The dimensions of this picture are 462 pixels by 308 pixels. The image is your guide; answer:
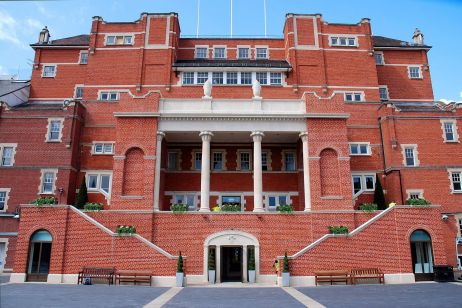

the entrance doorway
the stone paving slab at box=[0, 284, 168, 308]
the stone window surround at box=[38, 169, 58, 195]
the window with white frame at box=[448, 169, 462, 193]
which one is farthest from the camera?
the window with white frame at box=[448, 169, 462, 193]

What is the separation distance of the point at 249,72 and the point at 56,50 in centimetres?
2246

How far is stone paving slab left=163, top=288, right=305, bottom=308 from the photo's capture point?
15320mm

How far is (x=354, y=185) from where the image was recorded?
113 ft

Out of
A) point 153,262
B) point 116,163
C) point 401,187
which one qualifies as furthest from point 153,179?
point 401,187

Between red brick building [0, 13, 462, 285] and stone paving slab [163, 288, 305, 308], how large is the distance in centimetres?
527

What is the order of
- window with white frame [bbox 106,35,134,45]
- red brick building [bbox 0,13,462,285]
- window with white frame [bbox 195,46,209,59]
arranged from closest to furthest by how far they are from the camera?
red brick building [bbox 0,13,462,285], window with white frame [bbox 106,35,134,45], window with white frame [bbox 195,46,209,59]

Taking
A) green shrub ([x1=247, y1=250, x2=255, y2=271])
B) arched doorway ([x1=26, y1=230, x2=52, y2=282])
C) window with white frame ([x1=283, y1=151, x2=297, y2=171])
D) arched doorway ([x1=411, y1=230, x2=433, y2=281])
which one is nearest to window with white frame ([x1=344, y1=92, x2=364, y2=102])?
window with white frame ([x1=283, y1=151, x2=297, y2=171])

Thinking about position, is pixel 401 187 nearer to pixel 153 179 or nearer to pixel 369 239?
pixel 369 239

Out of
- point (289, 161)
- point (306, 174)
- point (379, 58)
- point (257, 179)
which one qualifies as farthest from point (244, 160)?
point (379, 58)

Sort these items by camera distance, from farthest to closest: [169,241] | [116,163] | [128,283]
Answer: [116,163] → [169,241] → [128,283]

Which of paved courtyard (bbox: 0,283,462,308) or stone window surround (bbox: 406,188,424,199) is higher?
stone window surround (bbox: 406,188,424,199)

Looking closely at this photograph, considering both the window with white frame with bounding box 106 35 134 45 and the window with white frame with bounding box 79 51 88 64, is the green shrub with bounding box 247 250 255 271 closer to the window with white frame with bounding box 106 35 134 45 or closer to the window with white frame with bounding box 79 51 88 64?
the window with white frame with bounding box 106 35 134 45

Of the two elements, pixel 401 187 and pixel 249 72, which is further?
pixel 249 72

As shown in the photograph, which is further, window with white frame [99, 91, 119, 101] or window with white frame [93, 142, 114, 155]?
window with white frame [99, 91, 119, 101]
